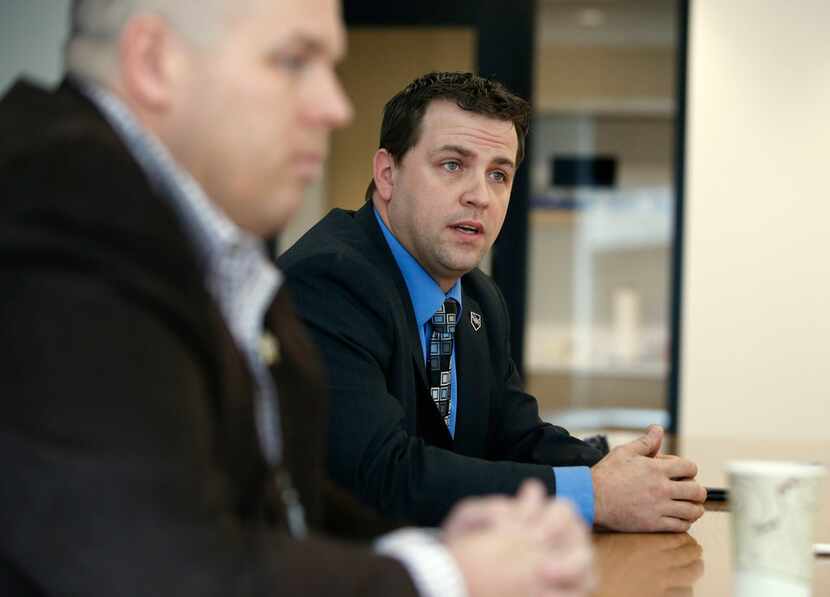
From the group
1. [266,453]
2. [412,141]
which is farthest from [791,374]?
[266,453]

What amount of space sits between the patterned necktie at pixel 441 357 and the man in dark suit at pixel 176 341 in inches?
42.3

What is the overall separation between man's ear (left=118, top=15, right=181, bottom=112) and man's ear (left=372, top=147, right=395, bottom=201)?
1409mm

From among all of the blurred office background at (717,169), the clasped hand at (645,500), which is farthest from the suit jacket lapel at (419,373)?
the blurred office background at (717,169)

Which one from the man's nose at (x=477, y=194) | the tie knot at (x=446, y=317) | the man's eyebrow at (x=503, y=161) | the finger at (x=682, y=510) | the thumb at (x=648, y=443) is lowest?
the finger at (x=682, y=510)

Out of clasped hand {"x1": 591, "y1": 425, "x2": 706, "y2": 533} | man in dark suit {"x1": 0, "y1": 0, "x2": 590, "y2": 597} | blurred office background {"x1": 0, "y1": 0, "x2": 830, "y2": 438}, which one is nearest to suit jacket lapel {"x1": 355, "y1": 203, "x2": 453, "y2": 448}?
clasped hand {"x1": 591, "y1": 425, "x2": 706, "y2": 533}

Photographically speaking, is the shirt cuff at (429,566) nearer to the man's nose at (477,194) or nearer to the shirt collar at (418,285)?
the shirt collar at (418,285)

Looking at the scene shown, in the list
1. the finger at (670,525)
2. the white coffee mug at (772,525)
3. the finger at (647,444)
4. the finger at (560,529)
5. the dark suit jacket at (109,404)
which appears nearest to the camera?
the dark suit jacket at (109,404)

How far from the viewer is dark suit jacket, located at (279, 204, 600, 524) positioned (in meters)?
1.66

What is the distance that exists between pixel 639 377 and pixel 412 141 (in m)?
6.19

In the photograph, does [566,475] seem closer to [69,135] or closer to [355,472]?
[355,472]

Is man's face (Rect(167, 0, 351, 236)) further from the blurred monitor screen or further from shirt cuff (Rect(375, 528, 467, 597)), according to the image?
the blurred monitor screen

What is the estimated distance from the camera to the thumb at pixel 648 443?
1785mm

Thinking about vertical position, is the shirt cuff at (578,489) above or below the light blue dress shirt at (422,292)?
below

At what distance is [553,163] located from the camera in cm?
858
